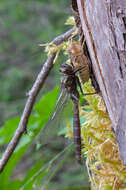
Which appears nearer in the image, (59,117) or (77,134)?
(77,134)

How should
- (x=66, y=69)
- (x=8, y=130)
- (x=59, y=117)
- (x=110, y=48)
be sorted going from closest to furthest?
(x=110, y=48) < (x=66, y=69) < (x=59, y=117) < (x=8, y=130)

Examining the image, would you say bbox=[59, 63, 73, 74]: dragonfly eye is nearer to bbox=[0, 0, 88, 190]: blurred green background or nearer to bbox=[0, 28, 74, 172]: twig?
bbox=[0, 28, 74, 172]: twig

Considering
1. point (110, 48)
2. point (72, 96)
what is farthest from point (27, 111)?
point (110, 48)

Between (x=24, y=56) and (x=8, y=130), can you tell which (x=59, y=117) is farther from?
(x=24, y=56)

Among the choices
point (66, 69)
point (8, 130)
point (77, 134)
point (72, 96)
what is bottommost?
point (8, 130)

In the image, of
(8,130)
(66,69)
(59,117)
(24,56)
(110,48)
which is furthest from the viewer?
(24,56)

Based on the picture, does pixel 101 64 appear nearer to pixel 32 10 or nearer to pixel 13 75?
pixel 13 75

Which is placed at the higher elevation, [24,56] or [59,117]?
[59,117]
